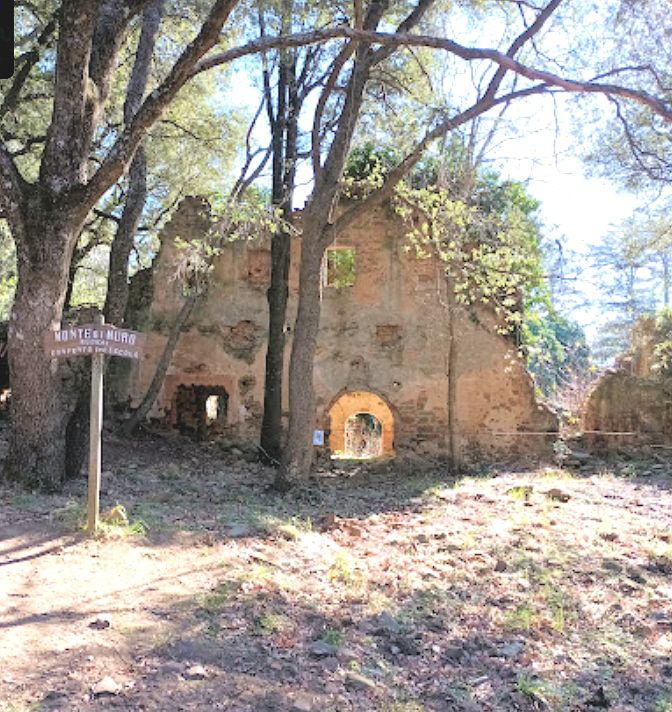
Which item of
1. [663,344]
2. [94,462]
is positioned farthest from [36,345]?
[663,344]

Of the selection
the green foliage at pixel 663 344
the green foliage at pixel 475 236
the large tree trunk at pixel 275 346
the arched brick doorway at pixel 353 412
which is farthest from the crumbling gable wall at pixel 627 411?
the arched brick doorway at pixel 353 412

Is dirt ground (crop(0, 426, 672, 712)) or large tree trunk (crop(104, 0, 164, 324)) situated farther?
large tree trunk (crop(104, 0, 164, 324))

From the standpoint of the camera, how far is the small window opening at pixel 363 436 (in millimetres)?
22312

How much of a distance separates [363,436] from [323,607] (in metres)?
18.4

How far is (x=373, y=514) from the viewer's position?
843cm

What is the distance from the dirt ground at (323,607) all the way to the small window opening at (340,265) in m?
7.62

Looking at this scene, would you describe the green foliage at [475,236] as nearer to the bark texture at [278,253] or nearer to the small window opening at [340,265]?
the bark texture at [278,253]

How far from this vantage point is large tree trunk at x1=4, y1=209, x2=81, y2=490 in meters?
6.67

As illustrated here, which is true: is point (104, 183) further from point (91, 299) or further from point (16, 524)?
point (91, 299)

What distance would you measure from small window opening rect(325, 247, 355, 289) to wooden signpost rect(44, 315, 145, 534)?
977 centimetres

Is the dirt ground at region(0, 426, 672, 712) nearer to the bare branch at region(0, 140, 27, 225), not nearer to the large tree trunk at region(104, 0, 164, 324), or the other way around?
the large tree trunk at region(104, 0, 164, 324)

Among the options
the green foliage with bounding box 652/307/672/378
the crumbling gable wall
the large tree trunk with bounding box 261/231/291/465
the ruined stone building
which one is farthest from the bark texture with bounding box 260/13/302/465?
the green foliage with bounding box 652/307/672/378

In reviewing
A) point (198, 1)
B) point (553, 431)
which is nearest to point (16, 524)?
point (198, 1)

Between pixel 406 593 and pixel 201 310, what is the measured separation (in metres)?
10.1
